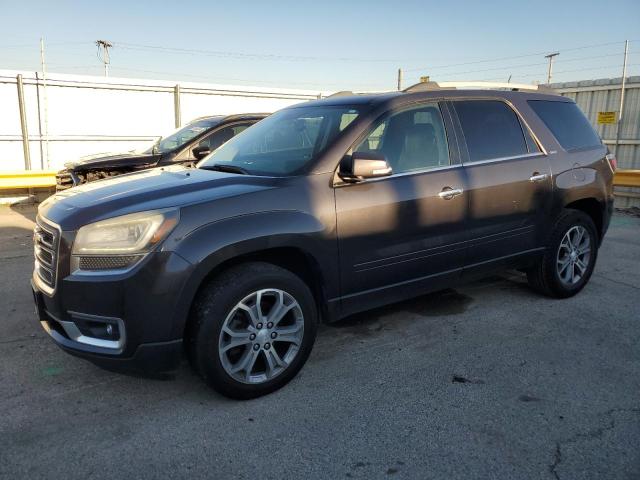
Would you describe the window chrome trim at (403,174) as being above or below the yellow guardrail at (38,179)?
above

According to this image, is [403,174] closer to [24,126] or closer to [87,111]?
[24,126]

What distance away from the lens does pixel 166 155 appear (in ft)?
25.0

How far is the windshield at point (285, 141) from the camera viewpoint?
3.54m

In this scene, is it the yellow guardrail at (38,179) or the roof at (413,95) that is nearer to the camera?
the roof at (413,95)

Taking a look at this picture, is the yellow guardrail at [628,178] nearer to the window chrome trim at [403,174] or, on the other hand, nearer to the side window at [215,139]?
the side window at [215,139]


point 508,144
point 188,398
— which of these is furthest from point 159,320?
point 508,144

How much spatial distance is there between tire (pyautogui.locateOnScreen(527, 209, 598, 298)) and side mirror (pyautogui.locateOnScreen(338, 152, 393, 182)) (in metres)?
2.08

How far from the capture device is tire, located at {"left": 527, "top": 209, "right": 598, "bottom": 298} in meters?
4.61

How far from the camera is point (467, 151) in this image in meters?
4.00

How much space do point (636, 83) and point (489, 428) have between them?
14.1 m

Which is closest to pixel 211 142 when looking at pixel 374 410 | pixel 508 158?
pixel 508 158

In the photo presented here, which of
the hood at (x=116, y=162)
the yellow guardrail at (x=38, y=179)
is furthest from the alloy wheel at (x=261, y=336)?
the yellow guardrail at (x=38, y=179)

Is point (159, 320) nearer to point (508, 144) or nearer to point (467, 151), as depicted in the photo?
point (467, 151)

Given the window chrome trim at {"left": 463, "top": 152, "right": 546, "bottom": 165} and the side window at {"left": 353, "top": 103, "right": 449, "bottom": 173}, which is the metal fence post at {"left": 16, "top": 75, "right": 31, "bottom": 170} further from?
the window chrome trim at {"left": 463, "top": 152, "right": 546, "bottom": 165}
